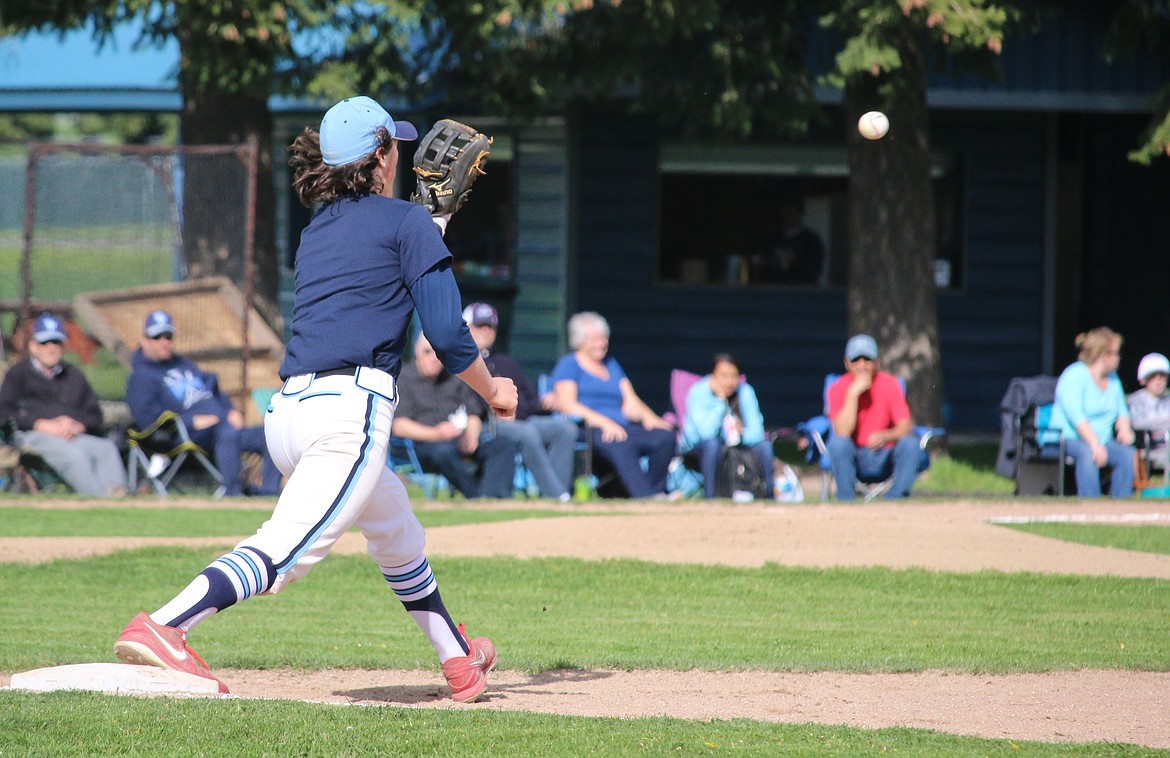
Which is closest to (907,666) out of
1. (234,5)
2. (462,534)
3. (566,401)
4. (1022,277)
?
(462,534)

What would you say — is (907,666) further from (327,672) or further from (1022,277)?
(1022,277)

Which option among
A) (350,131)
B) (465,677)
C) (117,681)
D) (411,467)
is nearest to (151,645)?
(117,681)

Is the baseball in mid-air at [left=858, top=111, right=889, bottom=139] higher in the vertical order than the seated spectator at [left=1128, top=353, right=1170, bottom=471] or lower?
higher

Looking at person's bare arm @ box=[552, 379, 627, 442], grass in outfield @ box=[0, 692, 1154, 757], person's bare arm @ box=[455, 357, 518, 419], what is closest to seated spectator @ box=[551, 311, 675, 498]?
person's bare arm @ box=[552, 379, 627, 442]

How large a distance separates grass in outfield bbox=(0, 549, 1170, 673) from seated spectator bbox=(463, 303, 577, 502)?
2.74 meters

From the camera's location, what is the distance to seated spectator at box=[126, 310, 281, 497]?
10.7m

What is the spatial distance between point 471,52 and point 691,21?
193 cm

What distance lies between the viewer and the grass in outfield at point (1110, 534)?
27.7 feet

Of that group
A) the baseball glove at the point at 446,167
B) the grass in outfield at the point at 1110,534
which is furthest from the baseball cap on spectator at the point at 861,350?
the baseball glove at the point at 446,167

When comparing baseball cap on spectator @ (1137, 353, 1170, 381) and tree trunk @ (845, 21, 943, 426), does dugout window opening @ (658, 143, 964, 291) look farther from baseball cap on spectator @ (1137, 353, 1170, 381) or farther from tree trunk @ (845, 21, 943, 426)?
baseball cap on spectator @ (1137, 353, 1170, 381)

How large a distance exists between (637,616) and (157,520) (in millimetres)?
3981

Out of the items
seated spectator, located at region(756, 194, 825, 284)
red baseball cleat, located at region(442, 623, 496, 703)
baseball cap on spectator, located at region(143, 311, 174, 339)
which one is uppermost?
seated spectator, located at region(756, 194, 825, 284)

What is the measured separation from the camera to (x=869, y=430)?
10.8 metres

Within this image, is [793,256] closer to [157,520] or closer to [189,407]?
[189,407]
